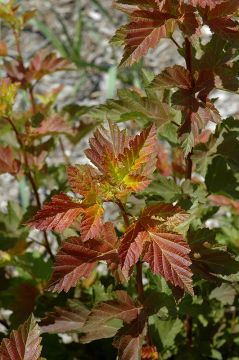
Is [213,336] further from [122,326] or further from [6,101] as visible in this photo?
[6,101]

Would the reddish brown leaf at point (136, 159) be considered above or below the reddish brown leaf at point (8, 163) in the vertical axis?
above

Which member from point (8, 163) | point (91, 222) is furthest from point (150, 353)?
point (8, 163)

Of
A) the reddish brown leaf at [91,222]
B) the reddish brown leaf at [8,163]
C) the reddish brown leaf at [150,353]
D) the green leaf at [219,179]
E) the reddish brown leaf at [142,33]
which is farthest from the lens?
the reddish brown leaf at [8,163]

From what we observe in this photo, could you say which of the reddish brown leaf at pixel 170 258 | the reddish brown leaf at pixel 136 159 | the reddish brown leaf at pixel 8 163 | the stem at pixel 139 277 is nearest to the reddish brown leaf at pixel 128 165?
the reddish brown leaf at pixel 136 159

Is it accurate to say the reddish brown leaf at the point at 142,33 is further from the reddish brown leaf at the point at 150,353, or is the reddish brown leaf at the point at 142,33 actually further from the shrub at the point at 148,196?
the reddish brown leaf at the point at 150,353

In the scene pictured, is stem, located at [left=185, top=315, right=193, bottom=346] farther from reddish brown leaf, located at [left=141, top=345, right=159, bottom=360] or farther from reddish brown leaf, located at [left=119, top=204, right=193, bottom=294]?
reddish brown leaf, located at [left=119, top=204, right=193, bottom=294]

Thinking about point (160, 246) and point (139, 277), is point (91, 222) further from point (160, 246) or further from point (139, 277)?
point (139, 277)

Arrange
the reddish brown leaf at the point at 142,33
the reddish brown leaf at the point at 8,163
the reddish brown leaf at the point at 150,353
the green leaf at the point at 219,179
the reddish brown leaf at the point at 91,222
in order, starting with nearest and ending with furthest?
the reddish brown leaf at the point at 91,222 → the reddish brown leaf at the point at 142,33 → the reddish brown leaf at the point at 150,353 → the green leaf at the point at 219,179 → the reddish brown leaf at the point at 8,163

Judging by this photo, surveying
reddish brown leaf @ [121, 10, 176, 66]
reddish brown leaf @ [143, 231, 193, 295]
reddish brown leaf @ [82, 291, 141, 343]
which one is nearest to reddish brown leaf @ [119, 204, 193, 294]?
reddish brown leaf @ [143, 231, 193, 295]
